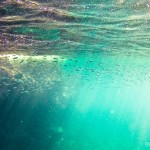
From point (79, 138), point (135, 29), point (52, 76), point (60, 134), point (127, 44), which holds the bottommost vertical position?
point (79, 138)

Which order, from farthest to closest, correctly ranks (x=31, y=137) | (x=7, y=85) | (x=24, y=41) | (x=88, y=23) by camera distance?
(x=31, y=137) < (x=7, y=85) < (x=24, y=41) < (x=88, y=23)

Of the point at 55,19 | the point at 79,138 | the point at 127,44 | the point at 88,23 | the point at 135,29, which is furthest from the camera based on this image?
the point at 79,138

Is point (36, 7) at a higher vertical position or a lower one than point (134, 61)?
higher

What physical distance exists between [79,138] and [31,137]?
12.9 meters

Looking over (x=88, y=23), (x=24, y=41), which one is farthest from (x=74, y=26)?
(x=24, y=41)

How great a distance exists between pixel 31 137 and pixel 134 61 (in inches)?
669

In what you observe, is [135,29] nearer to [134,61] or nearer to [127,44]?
[127,44]

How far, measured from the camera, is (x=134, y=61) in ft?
104

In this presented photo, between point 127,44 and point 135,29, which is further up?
point 135,29

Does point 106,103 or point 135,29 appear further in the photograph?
point 106,103

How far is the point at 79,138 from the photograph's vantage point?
42312 mm

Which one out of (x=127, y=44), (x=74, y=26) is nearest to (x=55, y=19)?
(x=74, y=26)

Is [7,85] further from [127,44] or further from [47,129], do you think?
[127,44]

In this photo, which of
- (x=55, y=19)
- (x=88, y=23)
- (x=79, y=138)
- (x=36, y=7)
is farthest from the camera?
(x=79, y=138)
